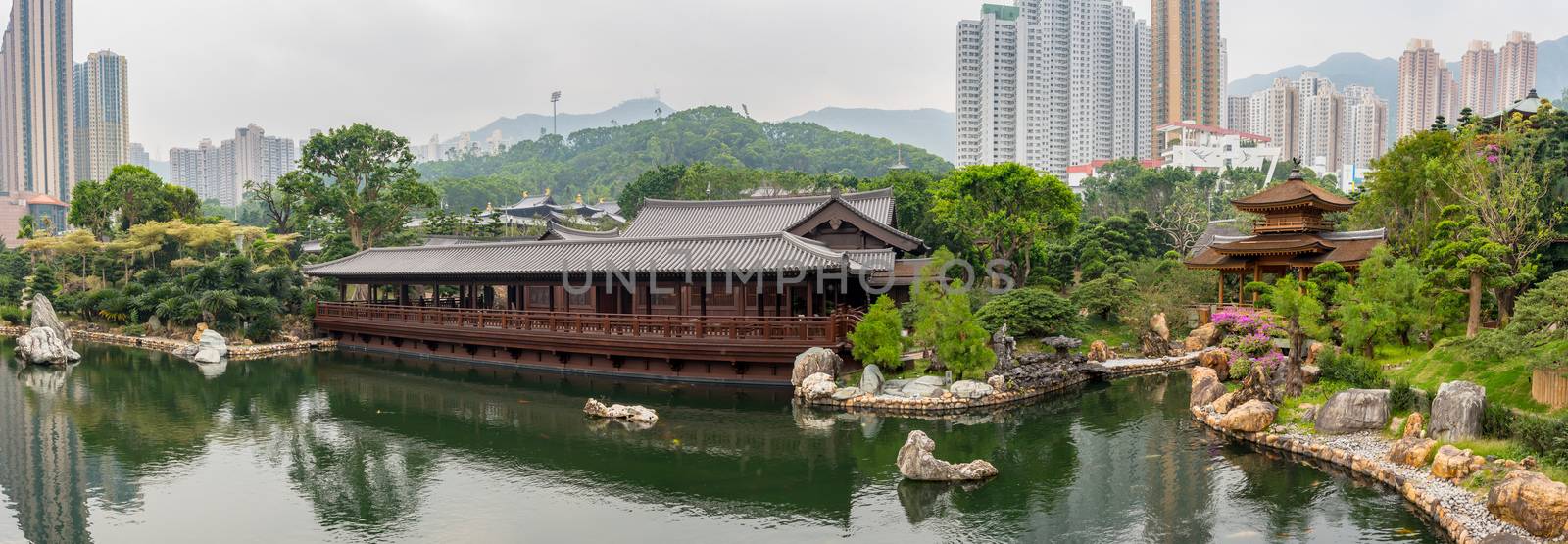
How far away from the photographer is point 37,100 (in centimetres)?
10119

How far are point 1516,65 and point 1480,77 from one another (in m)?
4.69

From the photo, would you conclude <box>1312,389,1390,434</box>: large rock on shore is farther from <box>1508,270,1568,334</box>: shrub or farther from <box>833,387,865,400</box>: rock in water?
<box>833,387,865,400</box>: rock in water

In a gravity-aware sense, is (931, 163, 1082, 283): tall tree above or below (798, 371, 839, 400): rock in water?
above

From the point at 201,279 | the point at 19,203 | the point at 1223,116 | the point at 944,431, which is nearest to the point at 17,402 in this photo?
the point at 201,279

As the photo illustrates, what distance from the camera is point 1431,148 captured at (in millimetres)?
28547

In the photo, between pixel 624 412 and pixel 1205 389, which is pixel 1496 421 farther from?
pixel 624 412

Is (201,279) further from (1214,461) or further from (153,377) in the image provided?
(1214,461)

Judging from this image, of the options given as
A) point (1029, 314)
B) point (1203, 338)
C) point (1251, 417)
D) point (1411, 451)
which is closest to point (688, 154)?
point (1203, 338)

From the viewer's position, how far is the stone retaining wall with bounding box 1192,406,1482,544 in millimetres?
11602

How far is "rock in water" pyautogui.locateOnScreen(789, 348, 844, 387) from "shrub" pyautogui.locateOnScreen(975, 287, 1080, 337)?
5357mm

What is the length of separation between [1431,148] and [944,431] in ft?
69.9

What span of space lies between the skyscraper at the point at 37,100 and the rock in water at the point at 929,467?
117681 mm

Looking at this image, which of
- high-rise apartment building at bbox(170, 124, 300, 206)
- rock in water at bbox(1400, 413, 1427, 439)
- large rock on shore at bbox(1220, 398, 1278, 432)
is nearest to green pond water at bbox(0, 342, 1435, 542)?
large rock on shore at bbox(1220, 398, 1278, 432)

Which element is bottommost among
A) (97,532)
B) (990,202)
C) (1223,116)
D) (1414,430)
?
(97,532)
